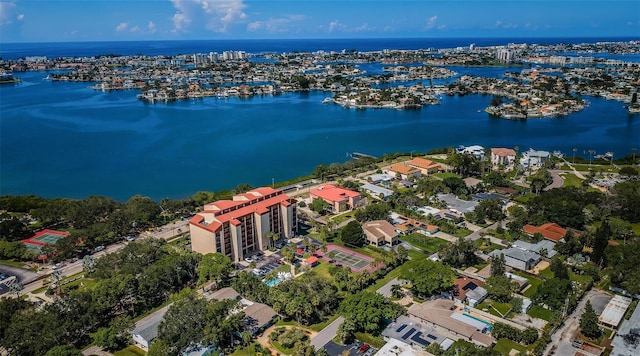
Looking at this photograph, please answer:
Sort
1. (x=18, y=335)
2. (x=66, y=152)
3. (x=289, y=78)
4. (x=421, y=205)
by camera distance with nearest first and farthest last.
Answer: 1. (x=18, y=335)
2. (x=421, y=205)
3. (x=66, y=152)
4. (x=289, y=78)

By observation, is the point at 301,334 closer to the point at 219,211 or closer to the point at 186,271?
the point at 186,271

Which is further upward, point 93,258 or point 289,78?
point 289,78

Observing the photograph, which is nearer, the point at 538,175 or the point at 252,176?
the point at 538,175

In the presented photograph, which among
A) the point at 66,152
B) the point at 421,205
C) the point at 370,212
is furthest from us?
the point at 66,152

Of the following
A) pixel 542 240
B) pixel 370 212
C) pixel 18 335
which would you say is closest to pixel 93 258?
pixel 18 335

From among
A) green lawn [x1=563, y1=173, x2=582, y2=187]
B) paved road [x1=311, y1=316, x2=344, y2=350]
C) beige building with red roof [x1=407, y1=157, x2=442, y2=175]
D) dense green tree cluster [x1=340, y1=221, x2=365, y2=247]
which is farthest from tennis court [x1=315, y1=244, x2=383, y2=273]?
green lawn [x1=563, y1=173, x2=582, y2=187]

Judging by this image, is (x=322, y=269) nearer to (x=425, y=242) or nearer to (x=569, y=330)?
(x=425, y=242)
